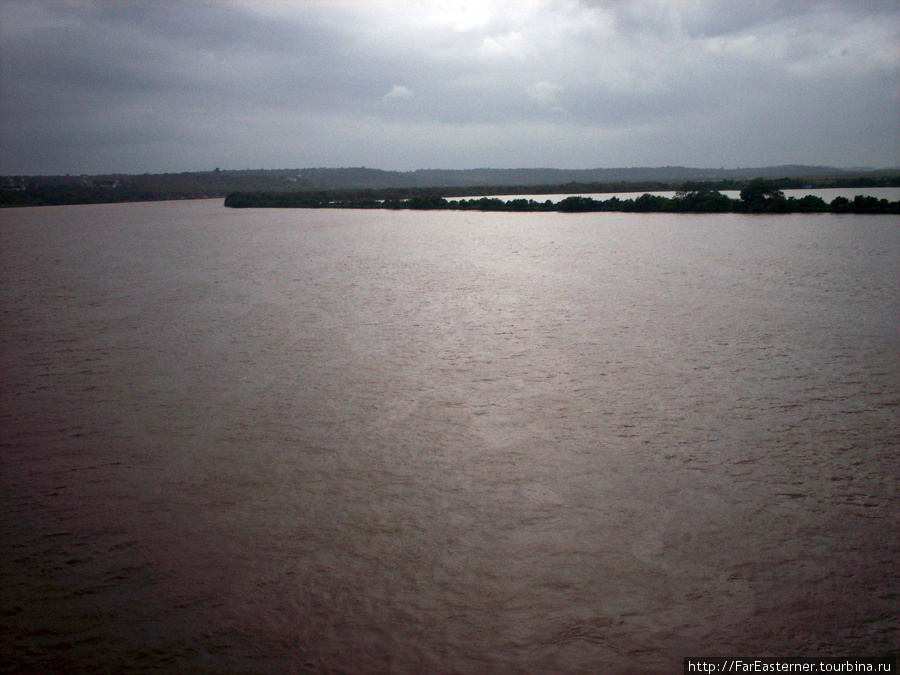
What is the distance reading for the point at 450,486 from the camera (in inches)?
160

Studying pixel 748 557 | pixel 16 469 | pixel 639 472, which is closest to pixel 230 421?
pixel 16 469

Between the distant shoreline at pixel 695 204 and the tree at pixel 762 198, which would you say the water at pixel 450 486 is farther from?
the tree at pixel 762 198

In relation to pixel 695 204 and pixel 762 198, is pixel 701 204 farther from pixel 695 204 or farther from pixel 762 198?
pixel 762 198

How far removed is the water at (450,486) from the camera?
110 inches

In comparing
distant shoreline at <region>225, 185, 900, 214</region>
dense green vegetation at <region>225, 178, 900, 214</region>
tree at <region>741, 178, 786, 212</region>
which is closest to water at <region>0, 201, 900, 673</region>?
distant shoreline at <region>225, 185, 900, 214</region>

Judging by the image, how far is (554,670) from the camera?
2.58m

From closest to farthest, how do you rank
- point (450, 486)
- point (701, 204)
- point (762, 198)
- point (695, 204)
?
point (450, 486)
point (762, 198)
point (701, 204)
point (695, 204)

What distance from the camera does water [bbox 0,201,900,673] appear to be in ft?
9.13

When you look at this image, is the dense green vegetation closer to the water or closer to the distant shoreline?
the distant shoreline

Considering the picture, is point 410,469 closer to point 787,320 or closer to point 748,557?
point 748,557

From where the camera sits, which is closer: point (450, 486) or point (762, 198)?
point (450, 486)

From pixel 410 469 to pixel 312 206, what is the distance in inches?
1805

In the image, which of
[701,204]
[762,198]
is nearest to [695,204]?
[701,204]

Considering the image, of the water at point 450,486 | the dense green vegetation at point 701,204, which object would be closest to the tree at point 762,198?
the dense green vegetation at point 701,204
